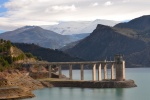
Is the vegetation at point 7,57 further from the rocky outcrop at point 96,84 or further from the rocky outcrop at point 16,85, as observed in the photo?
the rocky outcrop at point 96,84

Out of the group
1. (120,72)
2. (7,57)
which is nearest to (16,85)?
(7,57)

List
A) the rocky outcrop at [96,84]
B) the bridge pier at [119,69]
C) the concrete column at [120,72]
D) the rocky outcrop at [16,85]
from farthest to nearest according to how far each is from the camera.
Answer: the bridge pier at [119,69], the concrete column at [120,72], the rocky outcrop at [96,84], the rocky outcrop at [16,85]

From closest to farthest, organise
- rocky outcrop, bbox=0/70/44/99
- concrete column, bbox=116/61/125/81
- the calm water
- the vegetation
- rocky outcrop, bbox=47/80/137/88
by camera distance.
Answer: rocky outcrop, bbox=0/70/44/99 < the calm water < rocky outcrop, bbox=47/80/137/88 < concrete column, bbox=116/61/125/81 < the vegetation

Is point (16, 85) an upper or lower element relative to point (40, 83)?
upper

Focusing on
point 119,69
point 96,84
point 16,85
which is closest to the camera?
point 16,85

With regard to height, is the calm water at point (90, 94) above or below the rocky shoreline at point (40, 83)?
below

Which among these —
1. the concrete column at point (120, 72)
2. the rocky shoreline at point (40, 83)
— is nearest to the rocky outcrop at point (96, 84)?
the rocky shoreline at point (40, 83)

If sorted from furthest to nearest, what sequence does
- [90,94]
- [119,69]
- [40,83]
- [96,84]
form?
[40,83] < [119,69] < [96,84] < [90,94]

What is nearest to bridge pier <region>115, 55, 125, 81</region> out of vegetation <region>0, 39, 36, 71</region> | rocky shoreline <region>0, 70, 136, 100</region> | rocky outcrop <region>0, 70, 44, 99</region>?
rocky shoreline <region>0, 70, 136, 100</region>

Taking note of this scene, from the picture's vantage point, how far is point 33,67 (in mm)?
163875

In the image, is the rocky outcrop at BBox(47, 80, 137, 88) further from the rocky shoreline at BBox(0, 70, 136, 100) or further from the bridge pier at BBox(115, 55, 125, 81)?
the bridge pier at BBox(115, 55, 125, 81)

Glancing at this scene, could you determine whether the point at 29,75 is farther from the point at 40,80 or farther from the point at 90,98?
the point at 90,98

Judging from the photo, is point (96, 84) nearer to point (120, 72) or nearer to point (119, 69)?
point (120, 72)

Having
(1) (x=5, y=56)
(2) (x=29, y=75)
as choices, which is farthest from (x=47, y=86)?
(1) (x=5, y=56)
